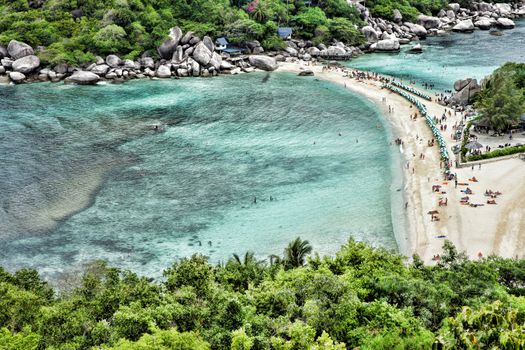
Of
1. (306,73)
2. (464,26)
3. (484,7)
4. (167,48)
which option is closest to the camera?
(306,73)

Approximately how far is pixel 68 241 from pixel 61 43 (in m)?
55.5

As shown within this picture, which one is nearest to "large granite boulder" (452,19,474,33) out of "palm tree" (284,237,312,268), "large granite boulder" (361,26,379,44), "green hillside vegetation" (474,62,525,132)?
"large granite boulder" (361,26,379,44)

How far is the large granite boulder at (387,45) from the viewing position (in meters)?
102

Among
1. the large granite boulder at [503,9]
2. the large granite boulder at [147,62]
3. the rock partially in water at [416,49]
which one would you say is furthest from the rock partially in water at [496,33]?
the large granite boulder at [147,62]

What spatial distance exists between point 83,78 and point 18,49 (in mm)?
13822

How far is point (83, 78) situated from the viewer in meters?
80.9

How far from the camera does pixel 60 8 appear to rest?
9581 centimetres

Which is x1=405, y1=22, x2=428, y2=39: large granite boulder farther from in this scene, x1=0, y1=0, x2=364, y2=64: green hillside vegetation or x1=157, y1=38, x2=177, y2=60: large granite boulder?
x1=157, y1=38, x2=177, y2=60: large granite boulder

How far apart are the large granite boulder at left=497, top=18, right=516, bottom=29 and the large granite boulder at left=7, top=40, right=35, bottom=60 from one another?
98719mm

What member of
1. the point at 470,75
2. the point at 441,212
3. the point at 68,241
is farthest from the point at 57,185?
the point at 470,75

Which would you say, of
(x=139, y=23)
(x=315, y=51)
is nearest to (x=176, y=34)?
(x=139, y=23)

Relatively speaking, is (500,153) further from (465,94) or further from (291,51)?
(291,51)

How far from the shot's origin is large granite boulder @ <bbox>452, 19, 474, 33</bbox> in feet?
387

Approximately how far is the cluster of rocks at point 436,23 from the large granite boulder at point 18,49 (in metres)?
60.6
